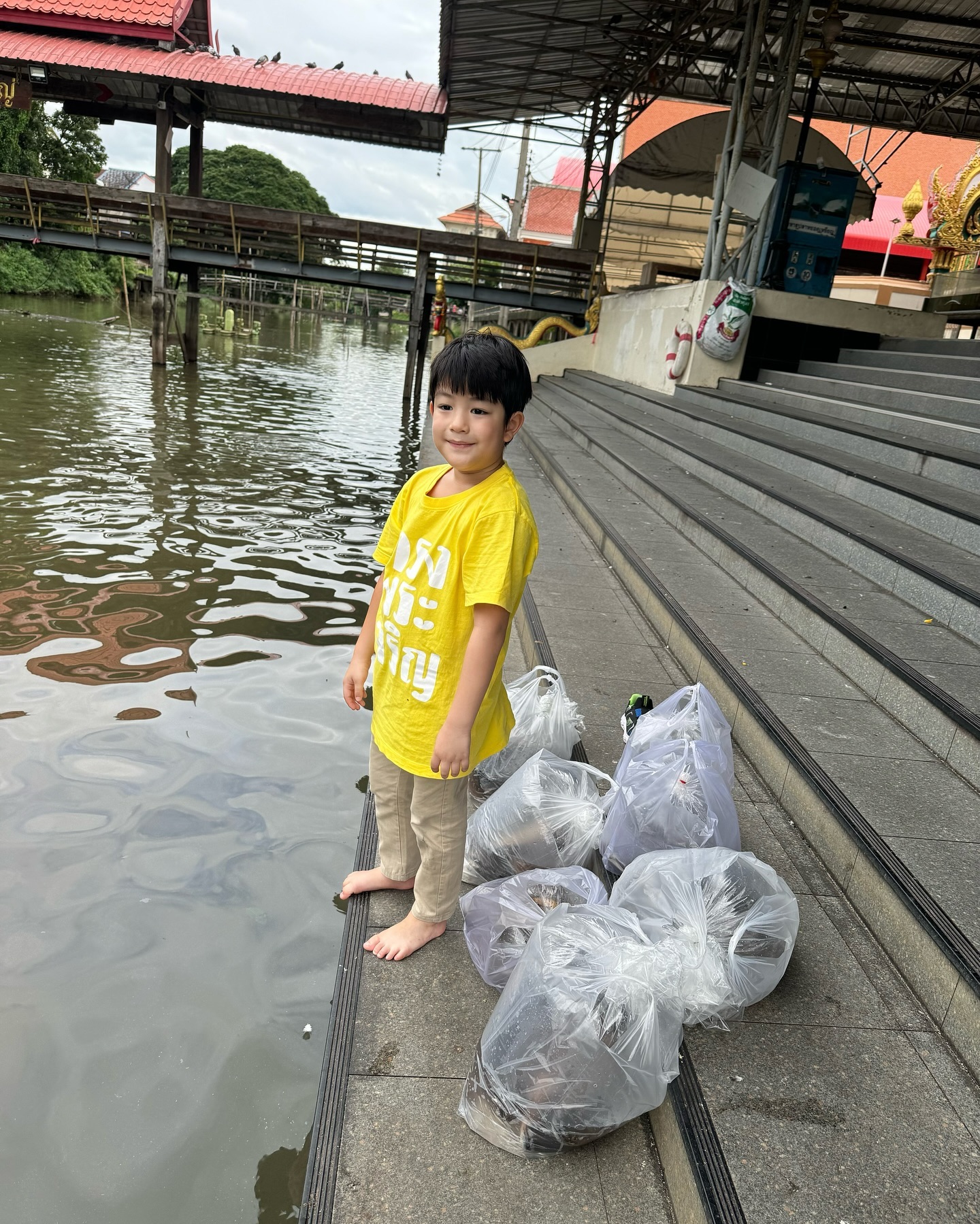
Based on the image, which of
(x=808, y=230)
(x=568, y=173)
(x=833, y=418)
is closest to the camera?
(x=833, y=418)

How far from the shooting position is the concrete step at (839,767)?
189cm

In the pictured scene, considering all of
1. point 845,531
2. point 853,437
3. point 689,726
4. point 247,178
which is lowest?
point 689,726

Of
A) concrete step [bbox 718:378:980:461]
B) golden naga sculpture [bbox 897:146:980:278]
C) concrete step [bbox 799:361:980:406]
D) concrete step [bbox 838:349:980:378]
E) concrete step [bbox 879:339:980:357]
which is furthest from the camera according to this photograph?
golden naga sculpture [bbox 897:146:980:278]

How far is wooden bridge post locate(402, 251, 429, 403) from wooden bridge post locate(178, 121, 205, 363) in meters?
4.13

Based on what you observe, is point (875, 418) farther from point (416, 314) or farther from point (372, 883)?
point (416, 314)

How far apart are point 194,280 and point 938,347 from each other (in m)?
16.2

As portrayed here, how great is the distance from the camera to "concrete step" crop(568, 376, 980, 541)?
4.20 meters

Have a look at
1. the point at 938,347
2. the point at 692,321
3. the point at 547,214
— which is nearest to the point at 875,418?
the point at 938,347

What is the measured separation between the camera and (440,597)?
74.9 inches

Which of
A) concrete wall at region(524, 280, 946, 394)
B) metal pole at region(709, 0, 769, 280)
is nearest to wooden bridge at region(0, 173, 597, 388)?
concrete wall at region(524, 280, 946, 394)

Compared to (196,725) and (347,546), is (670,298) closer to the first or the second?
(347,546)

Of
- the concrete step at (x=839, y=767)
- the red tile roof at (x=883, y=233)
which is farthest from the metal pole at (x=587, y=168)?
the concrete step at (x=839, y=767)

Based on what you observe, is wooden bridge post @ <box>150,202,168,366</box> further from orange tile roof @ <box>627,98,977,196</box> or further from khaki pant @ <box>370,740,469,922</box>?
khaki pant @ <box>370,740,469,922</box>

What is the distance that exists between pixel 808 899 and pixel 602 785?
24.6 inches
